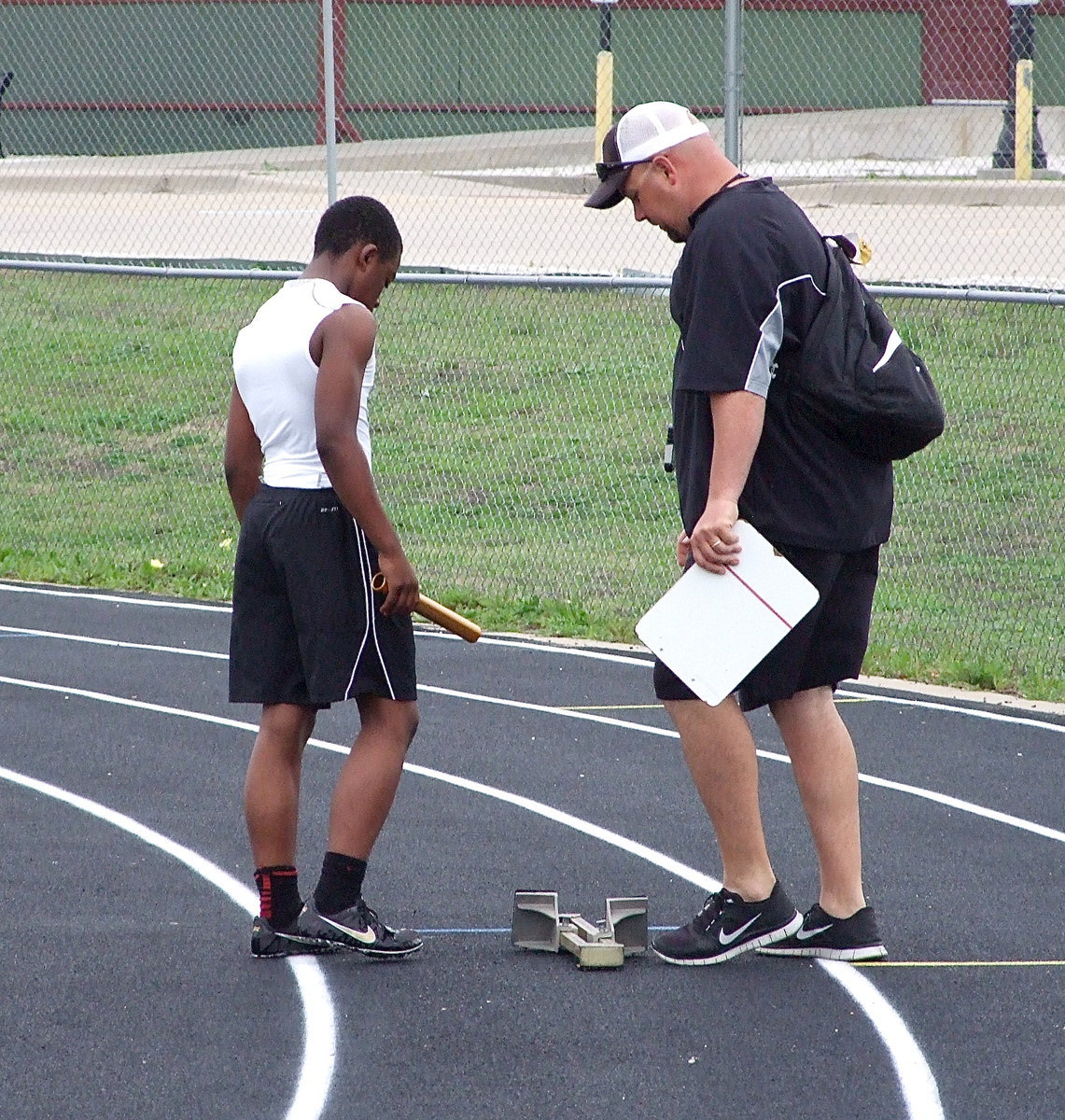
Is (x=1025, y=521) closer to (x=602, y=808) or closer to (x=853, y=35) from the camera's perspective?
(x=602, y=808)

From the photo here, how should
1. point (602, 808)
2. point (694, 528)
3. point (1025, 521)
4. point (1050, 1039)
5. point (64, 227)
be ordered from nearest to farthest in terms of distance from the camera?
point (1050, 1039) < point (694, 528) < point (602, 808) < point (1025, 521) < point (64, 227)

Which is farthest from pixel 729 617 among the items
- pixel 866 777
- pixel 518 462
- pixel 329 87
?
pixel 518 462

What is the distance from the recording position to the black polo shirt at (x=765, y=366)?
4.27m

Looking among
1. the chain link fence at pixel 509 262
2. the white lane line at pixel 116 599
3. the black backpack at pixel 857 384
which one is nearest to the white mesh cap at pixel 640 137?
the black backpack at pixel 857 384

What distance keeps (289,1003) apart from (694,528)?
141cm

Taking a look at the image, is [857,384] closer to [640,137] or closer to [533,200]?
[640,137]

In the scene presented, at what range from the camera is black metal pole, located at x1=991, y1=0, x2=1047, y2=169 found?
1848cm

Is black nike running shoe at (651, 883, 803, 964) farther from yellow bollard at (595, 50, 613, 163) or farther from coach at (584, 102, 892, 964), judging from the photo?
yellow bollard at (595, 50, 613, 163)

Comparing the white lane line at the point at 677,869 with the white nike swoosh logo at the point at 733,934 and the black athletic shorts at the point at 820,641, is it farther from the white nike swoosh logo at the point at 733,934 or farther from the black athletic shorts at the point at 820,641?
the black athletic shorts at the point at 820,641

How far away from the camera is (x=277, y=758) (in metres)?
4.57

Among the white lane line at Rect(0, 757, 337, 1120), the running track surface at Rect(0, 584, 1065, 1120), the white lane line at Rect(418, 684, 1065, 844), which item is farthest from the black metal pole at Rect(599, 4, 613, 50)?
the white lane line at Rect(0, 757, 337, 1120)

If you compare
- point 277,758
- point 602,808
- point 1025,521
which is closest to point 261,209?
point 1025,521

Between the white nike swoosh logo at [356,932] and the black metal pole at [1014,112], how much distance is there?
15.2m

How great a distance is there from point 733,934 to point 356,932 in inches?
35.2
